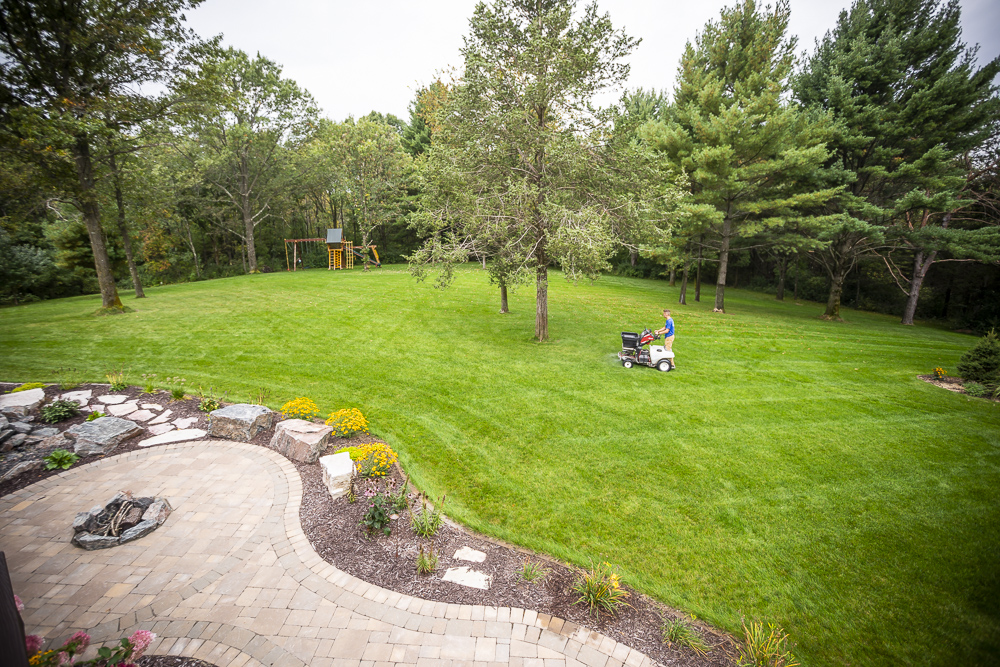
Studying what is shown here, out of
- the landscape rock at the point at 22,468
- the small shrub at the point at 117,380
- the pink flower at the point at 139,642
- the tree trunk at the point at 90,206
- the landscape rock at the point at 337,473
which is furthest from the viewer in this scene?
the tree trunk at the point at 90,206

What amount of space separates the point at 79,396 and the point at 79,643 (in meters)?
6.87

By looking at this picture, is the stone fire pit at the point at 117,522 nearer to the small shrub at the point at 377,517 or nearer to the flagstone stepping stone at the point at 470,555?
the small shrub at the point at 377,517

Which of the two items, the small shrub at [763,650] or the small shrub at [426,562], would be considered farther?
the small shrub at [426,562]

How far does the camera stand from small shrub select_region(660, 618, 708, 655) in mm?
3409

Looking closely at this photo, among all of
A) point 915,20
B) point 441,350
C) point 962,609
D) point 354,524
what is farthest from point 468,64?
point 915,20

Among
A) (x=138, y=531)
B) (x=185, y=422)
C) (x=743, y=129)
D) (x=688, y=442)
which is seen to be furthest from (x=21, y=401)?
(x=743, y=129)

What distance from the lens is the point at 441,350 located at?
37.6 feet

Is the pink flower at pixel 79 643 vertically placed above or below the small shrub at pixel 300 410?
below

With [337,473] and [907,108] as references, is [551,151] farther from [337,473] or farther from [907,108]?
[907,108]

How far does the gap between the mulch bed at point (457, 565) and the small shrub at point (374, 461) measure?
6.9 inches

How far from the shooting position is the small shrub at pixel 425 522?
4.61 m

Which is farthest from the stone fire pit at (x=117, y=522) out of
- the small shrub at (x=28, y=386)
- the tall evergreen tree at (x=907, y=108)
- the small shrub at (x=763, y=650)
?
the tall evergreen tree at (x=907, y=108)

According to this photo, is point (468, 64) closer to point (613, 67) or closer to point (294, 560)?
point (613, 67)

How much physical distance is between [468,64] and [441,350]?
7.42 meters
